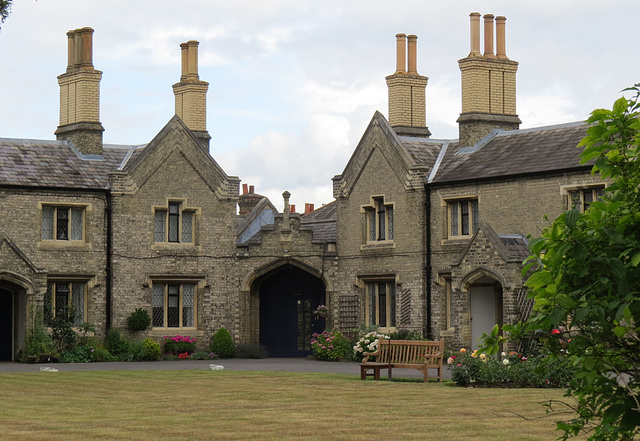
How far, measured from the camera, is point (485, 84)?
111 feet

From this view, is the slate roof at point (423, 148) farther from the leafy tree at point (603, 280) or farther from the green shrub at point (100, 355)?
the leafy tree at point (603, 280)

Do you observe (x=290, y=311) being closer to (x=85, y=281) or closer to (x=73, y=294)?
(x=85, y=281)

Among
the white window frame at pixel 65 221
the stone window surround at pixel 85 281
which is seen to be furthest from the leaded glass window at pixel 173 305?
the white window frame at pixel 65 221

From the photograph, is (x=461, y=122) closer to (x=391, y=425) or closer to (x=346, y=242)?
(x=346, y=242)

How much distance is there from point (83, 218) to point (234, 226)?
486 cm

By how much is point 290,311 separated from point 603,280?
3098 cm

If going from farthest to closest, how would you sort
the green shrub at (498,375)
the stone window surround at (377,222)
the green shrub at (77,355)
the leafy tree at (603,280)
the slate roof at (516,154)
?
the stone window surround at (377,222)
the green shrub at (77,355)
the slate roof at (516,154)
the green shrub at (498,375)
the leafy tree at (603,280)

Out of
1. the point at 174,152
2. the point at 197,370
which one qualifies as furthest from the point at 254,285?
the point at 197,370

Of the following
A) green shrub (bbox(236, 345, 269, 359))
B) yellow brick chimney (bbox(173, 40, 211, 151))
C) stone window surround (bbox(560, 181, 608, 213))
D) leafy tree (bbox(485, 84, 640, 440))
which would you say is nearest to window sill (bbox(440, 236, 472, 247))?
stone window surround (bbox(560, 181, 608, 213))

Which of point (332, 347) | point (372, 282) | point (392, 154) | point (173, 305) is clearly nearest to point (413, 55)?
point (392, 154)

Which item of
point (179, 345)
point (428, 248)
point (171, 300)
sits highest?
point (428, 248)

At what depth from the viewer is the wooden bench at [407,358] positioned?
71.1ft

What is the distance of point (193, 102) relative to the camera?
37750 millimetres

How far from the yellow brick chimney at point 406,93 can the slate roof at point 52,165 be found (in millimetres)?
9283
